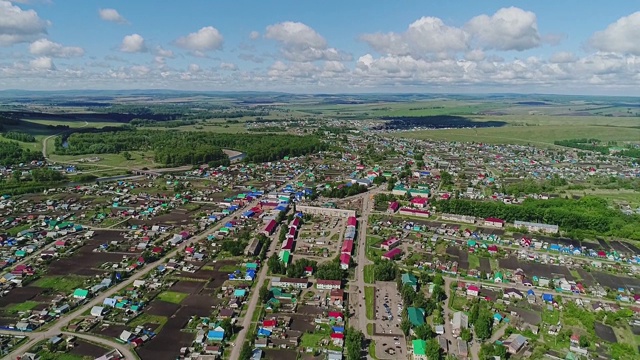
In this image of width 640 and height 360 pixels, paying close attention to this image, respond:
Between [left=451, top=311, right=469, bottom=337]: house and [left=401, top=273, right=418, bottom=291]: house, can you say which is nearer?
[left=451, top=311, right=469, bottom=337]: house

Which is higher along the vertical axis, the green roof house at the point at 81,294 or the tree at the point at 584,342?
the green roof house at the point at 81,294

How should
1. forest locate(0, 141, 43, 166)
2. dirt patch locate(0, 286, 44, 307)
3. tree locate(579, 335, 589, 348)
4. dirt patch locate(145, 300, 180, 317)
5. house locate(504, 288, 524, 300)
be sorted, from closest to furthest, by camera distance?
tree locate(579, 335, 589, 348), dirt patch locate(145, 300, 180, 317), dirt patch locate(0, 286, 44, 307), house locate(504, 288, 524, 300), forest locate(0, 141, 43, 166)

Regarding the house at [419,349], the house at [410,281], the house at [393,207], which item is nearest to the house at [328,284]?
the house at [410,281]

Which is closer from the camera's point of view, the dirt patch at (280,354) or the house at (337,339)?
the dirt patch at (280,354)

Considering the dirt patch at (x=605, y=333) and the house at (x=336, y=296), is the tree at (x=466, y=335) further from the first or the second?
the dirt patch at (x=605, y=333)

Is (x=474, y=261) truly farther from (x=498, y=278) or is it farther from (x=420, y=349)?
(x=420, y=349)

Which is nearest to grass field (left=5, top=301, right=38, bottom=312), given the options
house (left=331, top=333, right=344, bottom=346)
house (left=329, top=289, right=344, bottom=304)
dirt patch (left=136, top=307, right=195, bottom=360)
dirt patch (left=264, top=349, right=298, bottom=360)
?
dirt patch (left=136, top=307, right=195, bottom=360)

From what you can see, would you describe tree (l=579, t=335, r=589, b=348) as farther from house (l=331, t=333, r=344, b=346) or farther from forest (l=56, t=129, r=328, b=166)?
forest (l=56, t=129, r=328, b=166)
